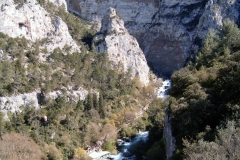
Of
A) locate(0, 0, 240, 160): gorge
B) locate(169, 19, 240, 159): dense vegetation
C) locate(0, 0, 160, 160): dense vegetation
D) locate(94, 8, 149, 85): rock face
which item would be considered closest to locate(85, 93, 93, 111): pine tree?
locate(0, 0, 160, 160): dense vegetation

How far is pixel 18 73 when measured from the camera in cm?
5853

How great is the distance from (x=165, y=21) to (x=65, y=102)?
73520 millimetres

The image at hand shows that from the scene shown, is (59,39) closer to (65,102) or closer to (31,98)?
(65,102)

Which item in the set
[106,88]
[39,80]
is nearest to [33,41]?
[39,80]

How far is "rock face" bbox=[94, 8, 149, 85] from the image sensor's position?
92.2 meters

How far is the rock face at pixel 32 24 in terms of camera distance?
229 feet

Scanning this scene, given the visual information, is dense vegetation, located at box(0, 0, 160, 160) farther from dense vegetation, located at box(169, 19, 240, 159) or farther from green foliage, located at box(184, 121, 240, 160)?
green foliage, located at box(184, 121, 240, 160)

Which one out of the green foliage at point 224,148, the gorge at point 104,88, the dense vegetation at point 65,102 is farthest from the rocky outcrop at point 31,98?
the green foliage at point 224,148

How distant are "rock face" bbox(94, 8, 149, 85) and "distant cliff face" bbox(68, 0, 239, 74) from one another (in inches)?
743

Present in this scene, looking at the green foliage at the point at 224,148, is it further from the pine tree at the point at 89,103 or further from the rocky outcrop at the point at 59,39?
the rocky outcrop at the point at 59,39

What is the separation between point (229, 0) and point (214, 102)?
284ft

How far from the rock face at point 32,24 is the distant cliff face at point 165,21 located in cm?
4477

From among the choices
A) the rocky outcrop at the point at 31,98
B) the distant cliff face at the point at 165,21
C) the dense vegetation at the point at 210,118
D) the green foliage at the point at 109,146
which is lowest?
the dense vegetation at the point at 210,118

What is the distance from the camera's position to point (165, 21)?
120 m
